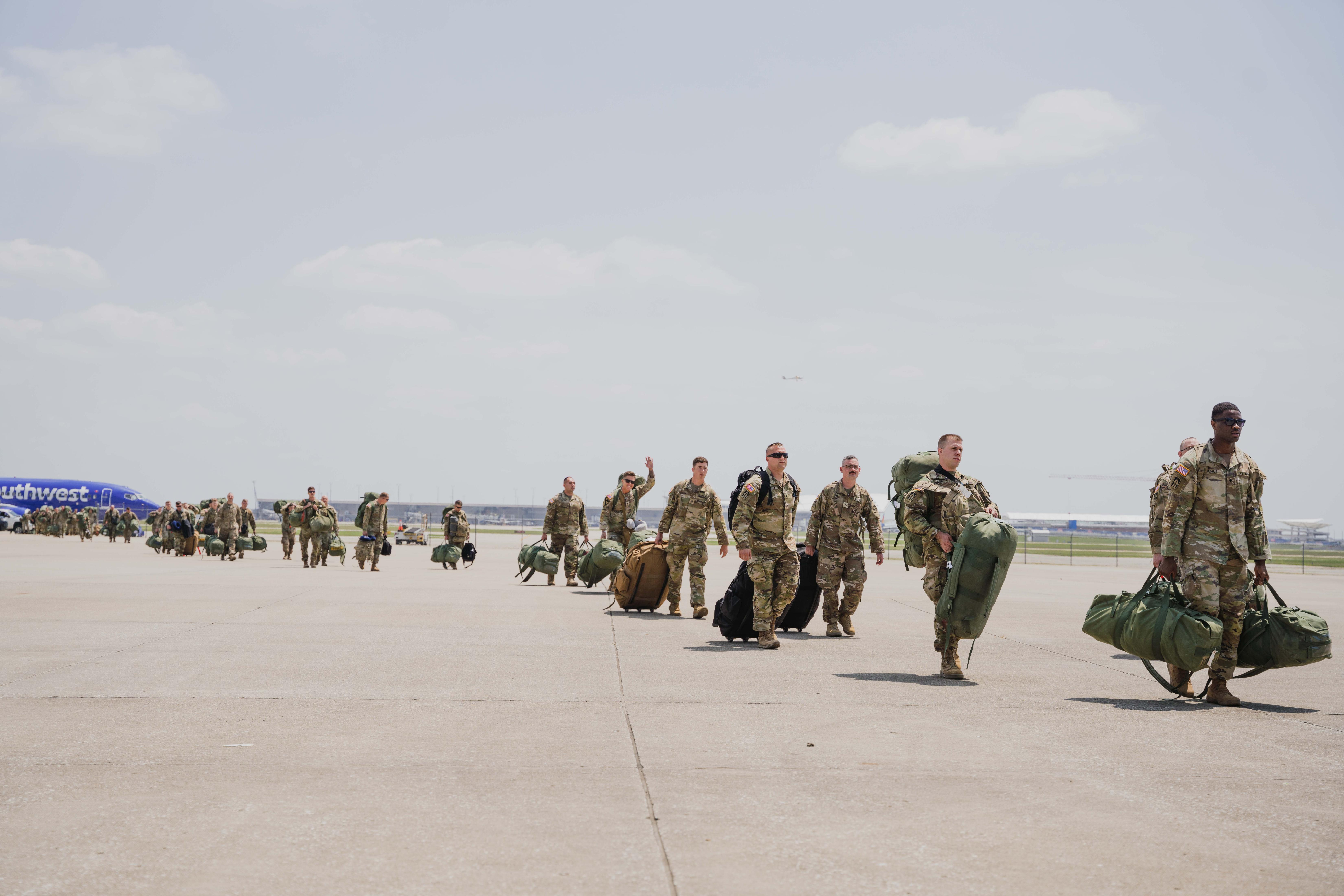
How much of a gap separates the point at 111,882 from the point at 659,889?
1.73m

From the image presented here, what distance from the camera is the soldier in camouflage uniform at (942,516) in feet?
28.9

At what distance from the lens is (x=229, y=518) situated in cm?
2884

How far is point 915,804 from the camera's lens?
4.62 m

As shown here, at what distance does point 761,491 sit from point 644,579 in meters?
4.19

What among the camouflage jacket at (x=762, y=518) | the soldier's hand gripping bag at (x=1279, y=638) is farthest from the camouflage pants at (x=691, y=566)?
the soldier's hand gripping bag at (x=1279, y=638)

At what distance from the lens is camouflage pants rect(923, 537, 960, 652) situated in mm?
8875

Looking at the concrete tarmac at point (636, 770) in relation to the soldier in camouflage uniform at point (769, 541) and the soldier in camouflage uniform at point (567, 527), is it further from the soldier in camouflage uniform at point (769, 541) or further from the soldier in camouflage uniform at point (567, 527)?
the soldier in camouflage uniform at point (567, 527)

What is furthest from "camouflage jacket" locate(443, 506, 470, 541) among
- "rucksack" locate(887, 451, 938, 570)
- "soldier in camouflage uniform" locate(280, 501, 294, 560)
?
"rucksack" locate(887, 451, 938, 570)

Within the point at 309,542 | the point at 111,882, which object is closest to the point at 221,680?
the point at 111,882

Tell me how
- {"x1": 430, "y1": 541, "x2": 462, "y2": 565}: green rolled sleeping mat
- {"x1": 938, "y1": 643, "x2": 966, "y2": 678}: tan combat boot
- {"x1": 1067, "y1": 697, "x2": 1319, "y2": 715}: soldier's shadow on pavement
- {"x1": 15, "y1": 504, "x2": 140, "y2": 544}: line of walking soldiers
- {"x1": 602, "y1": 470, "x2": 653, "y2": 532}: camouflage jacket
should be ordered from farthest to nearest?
{"x1": 15, "y1": 504, "x2": 140, "y2": 544}: line of walking soldiers
{"x1": 430, "y1": 541, "x2": 462, "y2": 565}: green rolled sleeping mat
{"x1": 602, "y1": 470, "x2": 653, "y2": 532}: camouflage jacket
{"x1": 938, "y1": 643, "x2": 966, "y2": 678}: tan combat boot
{"x1": 1067, "y1": 697, "x2": 1319, "y2": 715}: soldier's shadow on pavement

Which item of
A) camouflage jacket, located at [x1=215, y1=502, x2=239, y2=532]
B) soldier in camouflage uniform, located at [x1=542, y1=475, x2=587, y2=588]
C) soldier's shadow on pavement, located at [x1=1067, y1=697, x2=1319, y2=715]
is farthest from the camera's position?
camouflage jacket, located at [x1=215, y1=502, x2=239, y2=532]

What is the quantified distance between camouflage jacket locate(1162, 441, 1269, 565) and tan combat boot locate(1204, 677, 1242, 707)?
0.84m

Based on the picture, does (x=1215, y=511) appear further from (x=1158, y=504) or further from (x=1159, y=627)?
(x=1158, y=504)

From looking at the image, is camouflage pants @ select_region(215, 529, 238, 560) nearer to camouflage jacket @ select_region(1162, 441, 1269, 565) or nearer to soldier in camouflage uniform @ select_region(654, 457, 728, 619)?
soldier in camouflage uniform @ select_region(654, 457, 728, 619)
